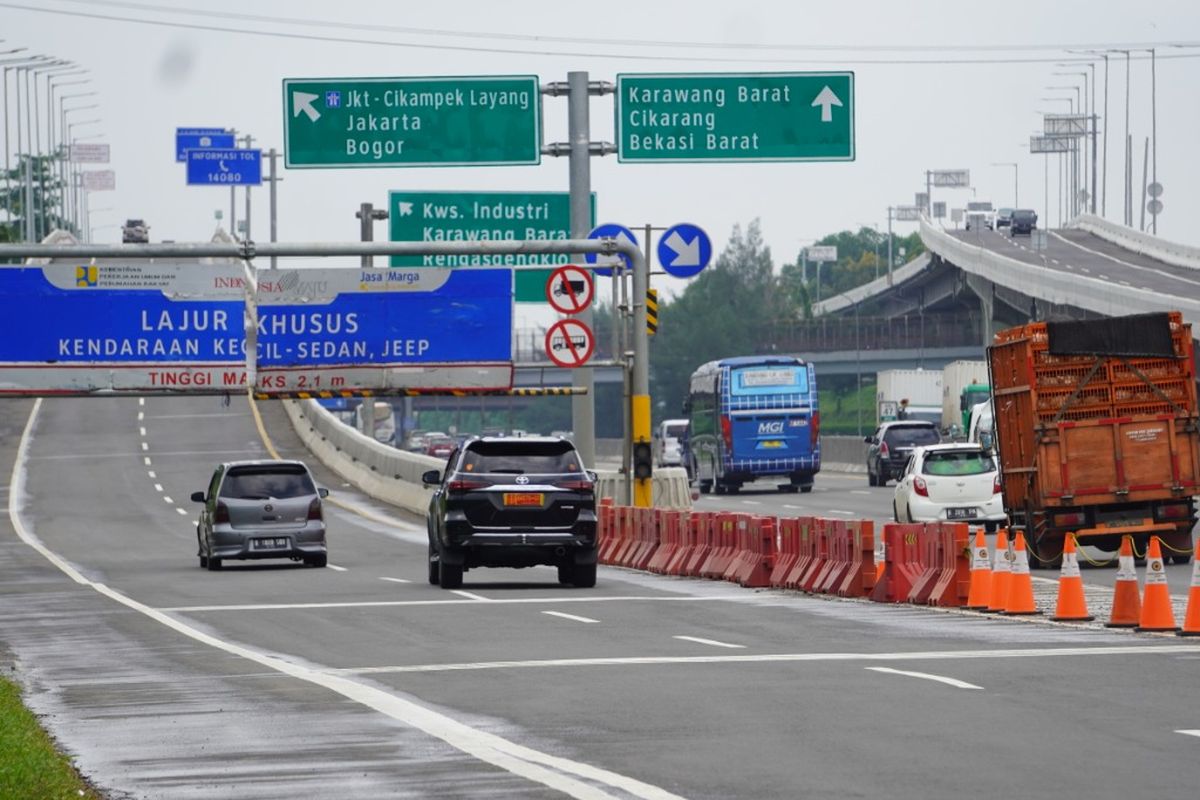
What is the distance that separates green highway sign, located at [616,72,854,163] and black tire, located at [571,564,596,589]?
8.61 metres

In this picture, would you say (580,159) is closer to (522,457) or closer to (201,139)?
(522,457)

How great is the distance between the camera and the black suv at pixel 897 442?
64625mm

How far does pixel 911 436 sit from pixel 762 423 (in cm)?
407

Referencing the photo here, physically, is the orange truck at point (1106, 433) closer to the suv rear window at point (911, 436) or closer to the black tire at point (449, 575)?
the black tire at point (449, 575)

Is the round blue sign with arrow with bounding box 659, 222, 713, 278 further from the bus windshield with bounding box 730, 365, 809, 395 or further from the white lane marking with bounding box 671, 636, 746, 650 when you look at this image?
the bus windshield with bounding box 730, 365, 809, 395

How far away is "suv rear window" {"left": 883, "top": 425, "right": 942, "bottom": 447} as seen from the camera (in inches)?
2542

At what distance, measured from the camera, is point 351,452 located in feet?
226

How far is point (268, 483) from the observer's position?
36.2 meters

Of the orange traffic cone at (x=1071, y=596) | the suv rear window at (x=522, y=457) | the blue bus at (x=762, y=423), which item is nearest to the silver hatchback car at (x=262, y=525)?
the suv rear window at (x=522, y=457)

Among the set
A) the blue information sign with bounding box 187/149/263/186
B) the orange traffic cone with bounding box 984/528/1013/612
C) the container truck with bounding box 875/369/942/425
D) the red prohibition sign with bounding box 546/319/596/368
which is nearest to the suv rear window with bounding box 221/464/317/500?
the red prohibition sign with bounding box 546/319/596/368

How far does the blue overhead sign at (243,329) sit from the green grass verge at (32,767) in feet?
84.3

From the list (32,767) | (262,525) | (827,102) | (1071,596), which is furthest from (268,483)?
(32,767)

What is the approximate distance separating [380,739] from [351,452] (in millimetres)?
56367

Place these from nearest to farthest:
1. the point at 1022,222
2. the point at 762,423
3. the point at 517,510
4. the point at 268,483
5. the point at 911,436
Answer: the point at 517,510
the point at 268,483
the point at 762,423
the point at 911,436
the point at 1022,222
